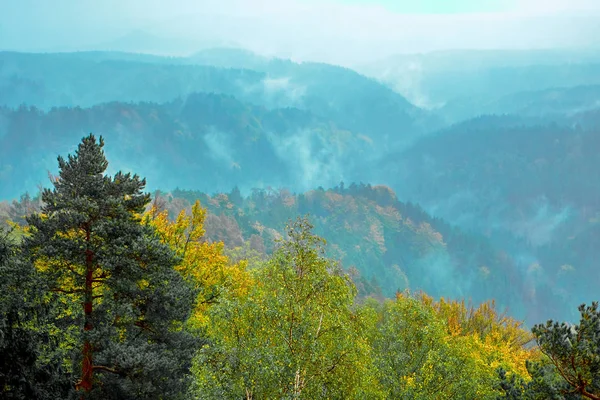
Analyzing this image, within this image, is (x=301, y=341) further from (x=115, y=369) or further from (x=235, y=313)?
(x=115, y=369)

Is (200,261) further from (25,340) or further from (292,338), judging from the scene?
(25,340)

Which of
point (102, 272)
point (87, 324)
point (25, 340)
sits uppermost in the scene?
point (102, 272)

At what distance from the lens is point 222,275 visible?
3794 centimetres

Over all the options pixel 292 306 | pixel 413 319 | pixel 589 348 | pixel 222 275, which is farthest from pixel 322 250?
pixel 222 275

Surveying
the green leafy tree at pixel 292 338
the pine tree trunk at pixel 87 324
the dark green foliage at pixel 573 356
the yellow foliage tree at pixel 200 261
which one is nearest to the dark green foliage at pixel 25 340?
the pine tree trunk at pixel 87 324

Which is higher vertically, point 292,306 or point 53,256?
point 53,256

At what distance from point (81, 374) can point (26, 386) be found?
6906 mm

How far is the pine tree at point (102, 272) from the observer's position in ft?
71.3

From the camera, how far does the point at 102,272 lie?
2320 centimetres

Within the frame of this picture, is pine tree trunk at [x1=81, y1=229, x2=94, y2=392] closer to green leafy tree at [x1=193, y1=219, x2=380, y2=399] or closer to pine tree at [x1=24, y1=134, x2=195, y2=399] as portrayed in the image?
pine tree at [x1=24, y1=134, x2=195, y2=399]

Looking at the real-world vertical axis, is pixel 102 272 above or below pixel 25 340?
above

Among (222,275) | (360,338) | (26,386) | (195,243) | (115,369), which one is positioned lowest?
(26,386)

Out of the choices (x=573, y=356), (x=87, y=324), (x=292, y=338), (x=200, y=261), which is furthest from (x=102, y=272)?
(x=573, y=356)

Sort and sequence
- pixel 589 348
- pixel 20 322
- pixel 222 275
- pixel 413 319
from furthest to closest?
pixel 222 275
pixel 413 319
pixel 20 322
pixel 589 348
